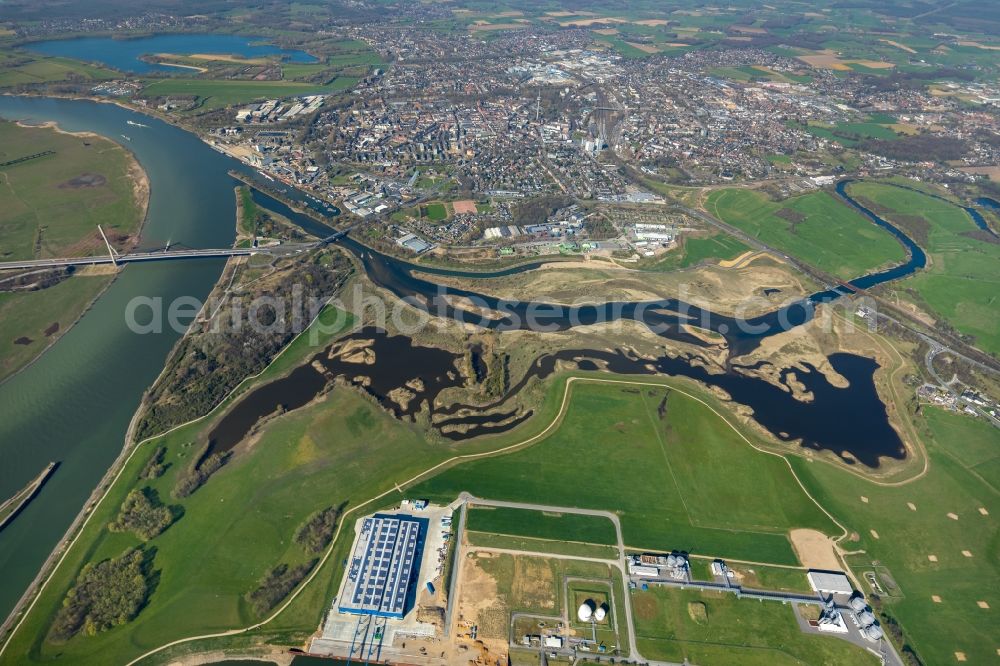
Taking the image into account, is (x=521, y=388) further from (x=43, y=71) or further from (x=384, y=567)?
(x=43, y=71)

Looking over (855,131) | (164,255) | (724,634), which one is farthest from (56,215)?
(855,131)

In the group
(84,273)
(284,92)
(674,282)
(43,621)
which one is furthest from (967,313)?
(284,92)

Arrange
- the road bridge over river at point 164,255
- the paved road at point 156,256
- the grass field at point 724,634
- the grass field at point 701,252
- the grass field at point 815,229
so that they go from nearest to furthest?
1. the grass field at point 724,634
2. the paved road at point 156,256
3. the road bridge over river at point 164,255
4. the grass field at point 701,252
5. the grass field at point 815,229

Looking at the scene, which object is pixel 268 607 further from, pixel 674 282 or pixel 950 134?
pixel 950 134

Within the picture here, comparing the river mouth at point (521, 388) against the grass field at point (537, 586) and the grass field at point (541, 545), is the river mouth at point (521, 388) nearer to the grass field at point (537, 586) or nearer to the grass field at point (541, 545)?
the grass field at point (541, 545)

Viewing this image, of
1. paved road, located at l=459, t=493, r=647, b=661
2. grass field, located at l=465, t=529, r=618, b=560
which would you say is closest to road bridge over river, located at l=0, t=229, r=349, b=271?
paved road, located at l=459, t=493, r=647, b=661

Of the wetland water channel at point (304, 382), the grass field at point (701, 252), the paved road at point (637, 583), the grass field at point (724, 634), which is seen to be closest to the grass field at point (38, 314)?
the wetland water channel at point (304, 382)

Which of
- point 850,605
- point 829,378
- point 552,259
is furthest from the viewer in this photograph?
point 552,259
